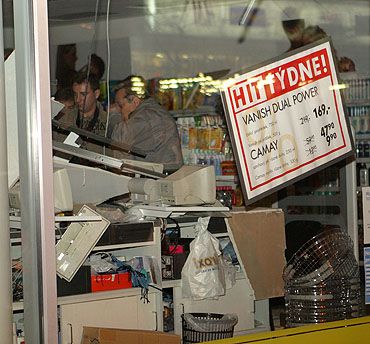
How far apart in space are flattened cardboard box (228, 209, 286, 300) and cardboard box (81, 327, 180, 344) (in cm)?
85

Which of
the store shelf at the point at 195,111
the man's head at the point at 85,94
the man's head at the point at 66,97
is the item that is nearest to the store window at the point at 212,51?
the store shelf at the point at 195,111

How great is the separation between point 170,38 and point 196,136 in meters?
2.69

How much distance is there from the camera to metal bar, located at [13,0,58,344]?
4.67 metres

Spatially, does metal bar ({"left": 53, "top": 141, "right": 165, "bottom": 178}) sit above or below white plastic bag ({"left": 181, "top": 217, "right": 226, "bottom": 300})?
above

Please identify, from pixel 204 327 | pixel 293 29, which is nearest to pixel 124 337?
pixel 204 327

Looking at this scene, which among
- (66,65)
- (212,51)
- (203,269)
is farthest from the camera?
(212,51)

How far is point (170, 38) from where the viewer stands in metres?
9.50

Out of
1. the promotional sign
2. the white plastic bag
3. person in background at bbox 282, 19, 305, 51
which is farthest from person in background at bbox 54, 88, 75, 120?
person in background at bbox 282, 19, 305, 51

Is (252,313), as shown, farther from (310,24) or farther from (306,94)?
(310,24)

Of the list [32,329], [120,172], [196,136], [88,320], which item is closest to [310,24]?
[196,136]

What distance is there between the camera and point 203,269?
5719 mm

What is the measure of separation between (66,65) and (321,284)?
2299mm

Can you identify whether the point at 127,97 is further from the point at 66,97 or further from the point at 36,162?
the point at 36,162

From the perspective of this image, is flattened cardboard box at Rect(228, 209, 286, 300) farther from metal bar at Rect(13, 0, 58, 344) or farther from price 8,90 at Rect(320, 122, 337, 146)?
metal bar at Rect(13, 0, 58, 344)
